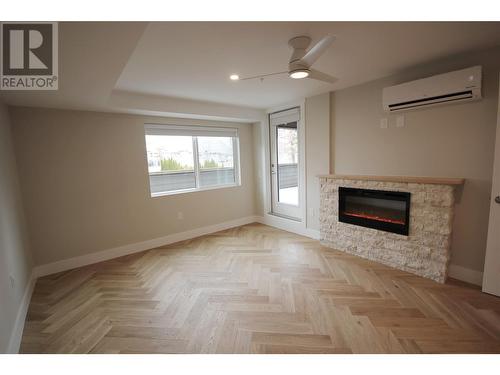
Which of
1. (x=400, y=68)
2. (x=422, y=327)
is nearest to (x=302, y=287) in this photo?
(x=422, y=327)

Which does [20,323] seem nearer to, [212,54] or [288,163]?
[212,54]

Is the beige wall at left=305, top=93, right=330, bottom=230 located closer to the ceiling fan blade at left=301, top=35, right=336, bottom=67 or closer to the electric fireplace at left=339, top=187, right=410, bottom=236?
the electric fireplace at left=339, top=187, right=410, bottom=236

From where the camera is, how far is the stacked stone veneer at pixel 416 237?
244 cm

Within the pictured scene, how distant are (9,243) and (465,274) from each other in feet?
14.5

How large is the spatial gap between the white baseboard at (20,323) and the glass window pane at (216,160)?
2657 mm

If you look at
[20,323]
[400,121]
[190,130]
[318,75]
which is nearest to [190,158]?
[190,130]

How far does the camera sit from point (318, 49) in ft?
5.33

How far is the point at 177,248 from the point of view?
3664mm

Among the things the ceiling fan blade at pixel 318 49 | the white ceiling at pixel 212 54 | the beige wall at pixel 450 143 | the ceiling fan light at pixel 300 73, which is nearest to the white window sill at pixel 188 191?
the white ceiling at pixel 212 54

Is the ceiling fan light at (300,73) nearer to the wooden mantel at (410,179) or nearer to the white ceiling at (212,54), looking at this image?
the white ceiling at (212,54)

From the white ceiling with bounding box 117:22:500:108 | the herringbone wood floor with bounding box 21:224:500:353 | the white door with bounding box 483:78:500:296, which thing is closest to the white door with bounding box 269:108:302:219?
the white ceiling with bounding box 117:22:500:108

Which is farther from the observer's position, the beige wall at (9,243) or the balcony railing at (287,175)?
the balcony railing at (287,175)
